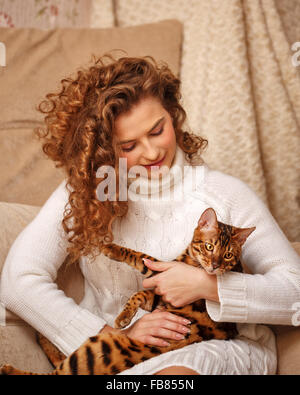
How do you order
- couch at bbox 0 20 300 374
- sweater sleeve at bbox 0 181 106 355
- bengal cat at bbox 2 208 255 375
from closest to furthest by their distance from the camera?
bengal cat at bbox 2 208 255 375, sweater sleeve at bbox 0 181 106 355, couch at bbox 0 20 300 374

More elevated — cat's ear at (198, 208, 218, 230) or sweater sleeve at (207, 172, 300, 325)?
cat's ear at (198, 208, 218, 230)

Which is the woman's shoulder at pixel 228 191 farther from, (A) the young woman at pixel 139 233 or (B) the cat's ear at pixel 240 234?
(B) the cat's ear at pixel 240 234

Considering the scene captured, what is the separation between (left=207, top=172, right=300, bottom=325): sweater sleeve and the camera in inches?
33.1

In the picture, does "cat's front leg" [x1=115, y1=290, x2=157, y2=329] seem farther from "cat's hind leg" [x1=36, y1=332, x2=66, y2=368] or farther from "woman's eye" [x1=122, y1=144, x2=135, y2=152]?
"woman's eye" [x1=122, y1=144, x2=135, y2=152]

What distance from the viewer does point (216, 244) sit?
81 centimetres

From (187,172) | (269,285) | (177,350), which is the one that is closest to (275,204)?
(187,172)

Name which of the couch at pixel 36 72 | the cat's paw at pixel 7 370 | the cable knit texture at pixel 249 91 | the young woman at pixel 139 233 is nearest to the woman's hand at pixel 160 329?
the young woman at pixel 139 233

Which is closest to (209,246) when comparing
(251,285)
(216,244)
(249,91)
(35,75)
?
(216,244)

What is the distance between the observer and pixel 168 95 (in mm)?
1088

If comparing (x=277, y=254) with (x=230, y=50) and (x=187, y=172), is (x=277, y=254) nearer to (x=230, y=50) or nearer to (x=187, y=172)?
(x=187, y=172)

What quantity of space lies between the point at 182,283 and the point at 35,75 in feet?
3.09

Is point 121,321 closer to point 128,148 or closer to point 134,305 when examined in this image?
point 134,305

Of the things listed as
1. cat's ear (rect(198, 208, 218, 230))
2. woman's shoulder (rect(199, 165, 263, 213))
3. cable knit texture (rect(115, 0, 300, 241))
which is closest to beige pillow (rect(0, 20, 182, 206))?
cable knit texture (rect(115, 0, 300, 241))

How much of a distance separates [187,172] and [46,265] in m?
0.42
